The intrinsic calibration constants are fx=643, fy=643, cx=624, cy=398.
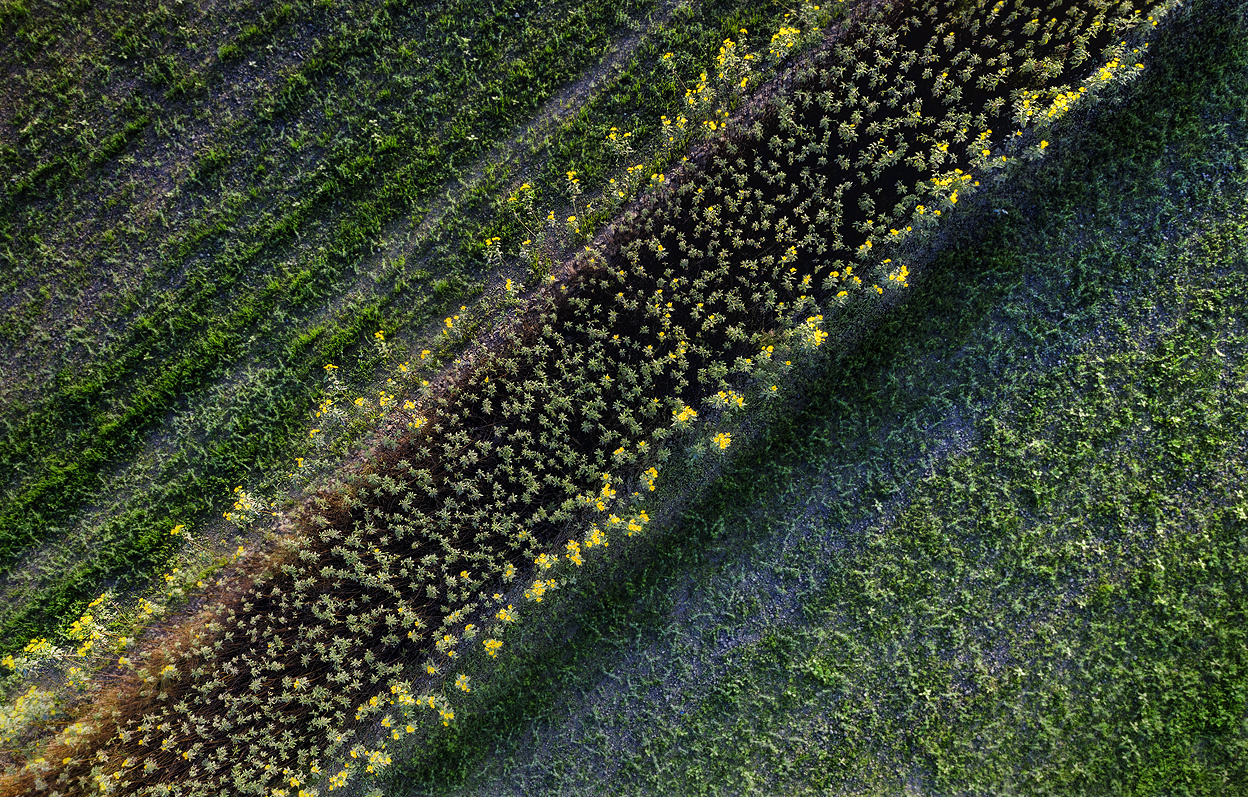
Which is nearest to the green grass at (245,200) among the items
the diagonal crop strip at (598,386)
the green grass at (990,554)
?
the diagonal crop strip at (598,386)

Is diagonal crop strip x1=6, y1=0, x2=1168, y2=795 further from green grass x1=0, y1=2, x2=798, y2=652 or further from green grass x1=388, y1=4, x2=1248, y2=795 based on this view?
green grass x1=0, y1=2, x2=798, y2=652

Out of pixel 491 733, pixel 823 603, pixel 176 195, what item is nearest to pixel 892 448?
pixel 823 603

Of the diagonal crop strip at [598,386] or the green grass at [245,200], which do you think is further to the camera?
the green grass at [245,200]

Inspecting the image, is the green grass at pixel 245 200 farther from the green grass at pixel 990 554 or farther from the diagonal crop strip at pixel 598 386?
the green grass at pixel 990 554

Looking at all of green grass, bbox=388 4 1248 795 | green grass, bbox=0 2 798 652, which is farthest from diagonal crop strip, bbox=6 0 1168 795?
green grass, bbox=0 2 798 652

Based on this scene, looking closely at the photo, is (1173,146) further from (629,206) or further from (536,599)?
(536,599)
